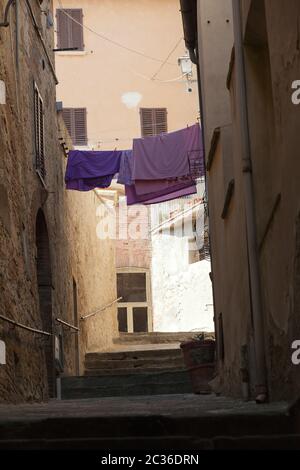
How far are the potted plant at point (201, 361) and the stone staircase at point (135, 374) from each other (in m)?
2.75

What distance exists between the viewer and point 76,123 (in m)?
31.9

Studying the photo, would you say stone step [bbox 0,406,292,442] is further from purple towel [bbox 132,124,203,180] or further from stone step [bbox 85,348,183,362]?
purple towel [bbox 132,124,203,180]

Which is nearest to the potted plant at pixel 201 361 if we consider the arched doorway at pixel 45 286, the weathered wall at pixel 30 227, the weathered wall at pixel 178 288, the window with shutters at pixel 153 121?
the weathered wall at pixel 30 227

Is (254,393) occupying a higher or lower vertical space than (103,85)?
lower

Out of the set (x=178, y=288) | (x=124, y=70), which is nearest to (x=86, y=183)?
(x=178, y=288)

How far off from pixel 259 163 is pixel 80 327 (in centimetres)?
1475

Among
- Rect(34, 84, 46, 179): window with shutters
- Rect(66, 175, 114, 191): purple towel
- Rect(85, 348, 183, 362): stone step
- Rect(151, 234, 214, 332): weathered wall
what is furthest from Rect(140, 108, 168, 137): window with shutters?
Rect(34, 84, 46, 179): window with shutters

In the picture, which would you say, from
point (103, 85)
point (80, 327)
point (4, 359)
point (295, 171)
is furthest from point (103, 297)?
point (295, 171)

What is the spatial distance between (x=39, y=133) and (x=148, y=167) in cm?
437

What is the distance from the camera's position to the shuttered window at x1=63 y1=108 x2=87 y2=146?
1249 inches

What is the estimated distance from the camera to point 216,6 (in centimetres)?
1091

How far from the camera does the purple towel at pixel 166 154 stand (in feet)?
65.2

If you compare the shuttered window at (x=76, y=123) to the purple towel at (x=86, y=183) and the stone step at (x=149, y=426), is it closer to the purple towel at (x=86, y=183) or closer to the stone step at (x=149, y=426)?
the purple towel at (x=86, y=183)

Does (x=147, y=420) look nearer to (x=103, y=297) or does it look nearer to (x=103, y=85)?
(x=103, y=297)
